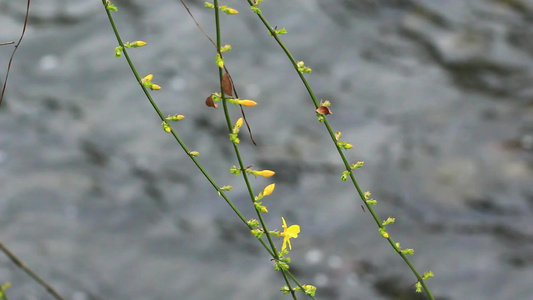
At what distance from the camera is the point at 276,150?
12.2ft

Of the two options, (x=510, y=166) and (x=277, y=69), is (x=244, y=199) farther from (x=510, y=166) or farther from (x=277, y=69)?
(x=510, y=166)

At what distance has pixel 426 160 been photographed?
3648mm

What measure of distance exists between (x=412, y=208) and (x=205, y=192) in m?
1.08

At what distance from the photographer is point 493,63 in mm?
4109

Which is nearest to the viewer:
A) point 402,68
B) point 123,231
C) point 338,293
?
point 338,293

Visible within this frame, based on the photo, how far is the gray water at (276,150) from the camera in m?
3.23

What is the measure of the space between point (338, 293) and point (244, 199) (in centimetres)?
74

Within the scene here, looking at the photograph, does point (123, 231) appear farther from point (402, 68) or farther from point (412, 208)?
point (402, 68)

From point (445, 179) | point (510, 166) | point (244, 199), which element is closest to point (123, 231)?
point (244, 199)

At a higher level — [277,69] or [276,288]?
[277,69]

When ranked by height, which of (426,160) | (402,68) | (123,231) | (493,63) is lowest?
(123,231)

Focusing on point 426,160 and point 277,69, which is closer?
point 426,160

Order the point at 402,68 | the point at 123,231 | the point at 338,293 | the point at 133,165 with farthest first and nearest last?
the point at 402,68, the point at 133,165, the point at 123,231, the point at 338,293

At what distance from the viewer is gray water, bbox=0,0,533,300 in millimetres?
3232
